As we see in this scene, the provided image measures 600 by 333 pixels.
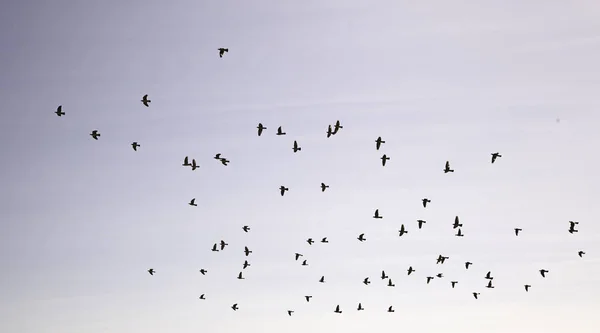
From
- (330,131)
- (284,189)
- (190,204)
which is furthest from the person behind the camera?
(190,204)

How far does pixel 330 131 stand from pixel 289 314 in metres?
37.3

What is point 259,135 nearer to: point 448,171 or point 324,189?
point 324,189

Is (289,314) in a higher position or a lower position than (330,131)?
lower

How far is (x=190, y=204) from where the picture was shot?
15600 cm

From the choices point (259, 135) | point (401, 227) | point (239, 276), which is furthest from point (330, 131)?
point (239, 276)

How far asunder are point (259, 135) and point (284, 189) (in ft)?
34.6

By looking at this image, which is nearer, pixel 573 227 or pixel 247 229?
pixel 573 227

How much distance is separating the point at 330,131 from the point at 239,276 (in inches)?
1081

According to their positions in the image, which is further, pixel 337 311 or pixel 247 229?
pixel 337 311

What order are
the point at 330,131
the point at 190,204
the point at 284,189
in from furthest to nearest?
the point at 190,204 → the point at 284,189 → the point at 330,131

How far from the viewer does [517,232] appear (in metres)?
148

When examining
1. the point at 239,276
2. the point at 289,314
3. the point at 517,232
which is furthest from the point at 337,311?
the point at 517,232

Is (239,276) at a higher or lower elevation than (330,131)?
lower

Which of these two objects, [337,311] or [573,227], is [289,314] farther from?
[573,227]
